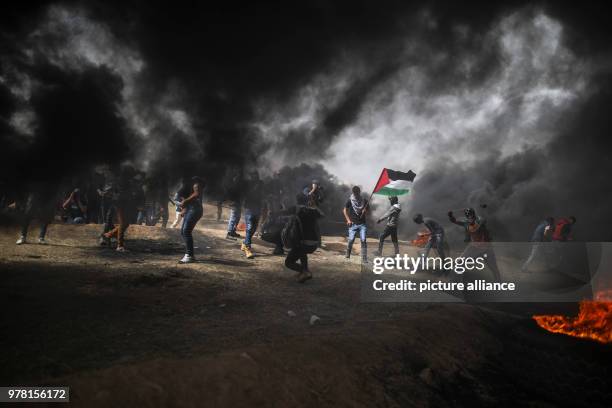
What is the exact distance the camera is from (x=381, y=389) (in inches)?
101

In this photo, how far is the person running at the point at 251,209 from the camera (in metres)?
8.22

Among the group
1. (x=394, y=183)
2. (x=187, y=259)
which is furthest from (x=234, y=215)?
(x=394, y=183)

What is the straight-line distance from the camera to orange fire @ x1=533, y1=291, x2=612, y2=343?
5.28 meters

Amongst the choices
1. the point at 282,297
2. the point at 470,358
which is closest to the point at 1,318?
the point at 282,297

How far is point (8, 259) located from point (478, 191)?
25133mm

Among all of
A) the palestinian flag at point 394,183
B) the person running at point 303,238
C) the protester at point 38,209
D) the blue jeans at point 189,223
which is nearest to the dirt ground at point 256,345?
the person running at point 303,238

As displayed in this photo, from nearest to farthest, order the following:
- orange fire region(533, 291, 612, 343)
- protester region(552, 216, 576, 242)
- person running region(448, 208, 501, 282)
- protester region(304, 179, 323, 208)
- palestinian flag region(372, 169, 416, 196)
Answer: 1. orange fire region(533, 291, 612, 343)
2. protester region(304, 179, 323, 208)
3. person running region(448, 208, 501, 282)
4. protester region(552, 216, 576, 242)
5. palestinian flag region(372, 169, 416, 196)

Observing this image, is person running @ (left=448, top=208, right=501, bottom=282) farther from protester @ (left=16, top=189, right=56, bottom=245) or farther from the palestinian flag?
protester @ (left=16, top=189, right=56, bottom=245)

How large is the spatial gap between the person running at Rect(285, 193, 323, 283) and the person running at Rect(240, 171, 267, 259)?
7.54 feet

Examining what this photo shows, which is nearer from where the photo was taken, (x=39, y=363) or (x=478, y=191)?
(x=39, y=363)

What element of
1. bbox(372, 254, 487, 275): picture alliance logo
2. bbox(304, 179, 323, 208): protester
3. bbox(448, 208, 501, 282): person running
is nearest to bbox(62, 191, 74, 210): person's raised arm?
bbox(304, 179, 323, 208): protester

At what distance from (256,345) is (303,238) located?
3222 millimetres

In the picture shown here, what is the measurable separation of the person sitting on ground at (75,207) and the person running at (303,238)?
769cm

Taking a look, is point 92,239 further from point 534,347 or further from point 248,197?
point 534,347
